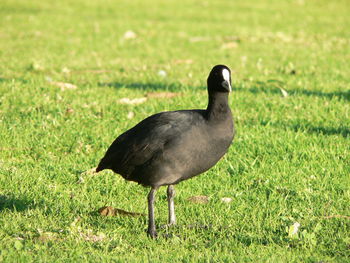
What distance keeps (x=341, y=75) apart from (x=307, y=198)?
5.66 meters

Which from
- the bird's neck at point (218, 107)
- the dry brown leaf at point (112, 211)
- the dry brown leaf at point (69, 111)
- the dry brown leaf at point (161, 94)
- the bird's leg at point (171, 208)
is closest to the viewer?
the bird's neck at point (218, 107)

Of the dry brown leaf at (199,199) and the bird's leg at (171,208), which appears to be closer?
the bird's leg at (171,208)

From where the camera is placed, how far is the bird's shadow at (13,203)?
509cm

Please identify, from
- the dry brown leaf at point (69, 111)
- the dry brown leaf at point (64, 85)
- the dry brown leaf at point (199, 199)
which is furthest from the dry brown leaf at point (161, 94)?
the dry brown leaf at point (199, 199)

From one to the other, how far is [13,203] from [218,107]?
6.37 ft

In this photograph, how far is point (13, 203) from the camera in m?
5.15

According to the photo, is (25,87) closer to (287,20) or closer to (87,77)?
(87,77)

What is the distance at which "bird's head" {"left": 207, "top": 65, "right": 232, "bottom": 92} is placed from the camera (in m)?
4.81

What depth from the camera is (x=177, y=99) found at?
834 cm

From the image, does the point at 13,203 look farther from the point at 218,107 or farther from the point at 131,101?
the point at 131,101

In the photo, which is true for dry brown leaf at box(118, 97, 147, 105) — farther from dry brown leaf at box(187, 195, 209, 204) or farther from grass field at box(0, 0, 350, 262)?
dry brown leaf at box(187, 195, 209, 204)

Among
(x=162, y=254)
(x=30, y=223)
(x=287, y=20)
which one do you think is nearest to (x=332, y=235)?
(x=162, y=254)

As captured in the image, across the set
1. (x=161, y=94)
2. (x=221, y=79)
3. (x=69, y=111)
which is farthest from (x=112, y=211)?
(x=161, y=94)

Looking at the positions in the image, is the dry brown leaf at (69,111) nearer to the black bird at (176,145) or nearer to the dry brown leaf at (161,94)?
the dry brown leaf at (161,94)
